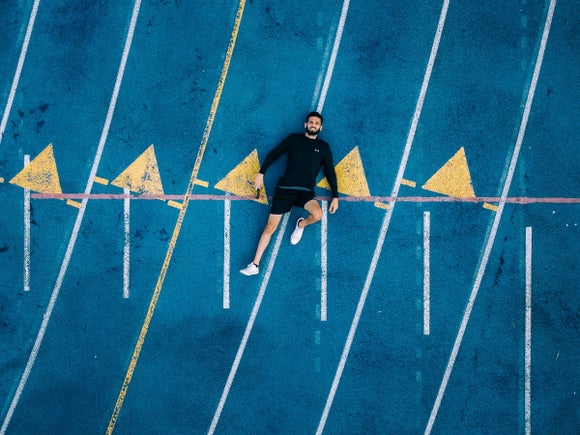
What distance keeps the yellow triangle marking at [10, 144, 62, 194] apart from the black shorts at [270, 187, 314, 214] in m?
3.27

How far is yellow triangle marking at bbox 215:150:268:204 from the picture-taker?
7883mm

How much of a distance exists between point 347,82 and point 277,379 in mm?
4609

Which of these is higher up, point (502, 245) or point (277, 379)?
point (502, 245)

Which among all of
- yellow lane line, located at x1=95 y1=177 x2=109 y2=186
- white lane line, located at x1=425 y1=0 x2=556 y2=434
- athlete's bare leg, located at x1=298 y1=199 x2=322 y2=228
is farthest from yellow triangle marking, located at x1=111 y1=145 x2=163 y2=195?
white lane line, located at x1=425 y1=0 x2=556 y2=434

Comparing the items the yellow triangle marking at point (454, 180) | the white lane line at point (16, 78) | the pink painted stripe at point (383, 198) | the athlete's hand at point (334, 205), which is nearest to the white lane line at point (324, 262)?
the athlete's hand at point (334, 205)

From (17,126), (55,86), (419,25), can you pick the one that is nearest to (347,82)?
(419,25)

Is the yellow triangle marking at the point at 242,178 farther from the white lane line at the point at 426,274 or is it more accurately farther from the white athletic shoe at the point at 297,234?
the white lane line at the point at 426,274

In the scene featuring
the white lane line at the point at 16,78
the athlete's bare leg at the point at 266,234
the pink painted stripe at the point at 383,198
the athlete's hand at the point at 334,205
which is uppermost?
the white lane line at the point at 16,78

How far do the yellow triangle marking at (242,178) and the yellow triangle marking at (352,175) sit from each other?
43.9 inches

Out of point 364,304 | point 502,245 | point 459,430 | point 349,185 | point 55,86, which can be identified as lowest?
point 459,430

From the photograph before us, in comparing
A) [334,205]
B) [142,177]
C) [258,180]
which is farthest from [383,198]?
[142,177]

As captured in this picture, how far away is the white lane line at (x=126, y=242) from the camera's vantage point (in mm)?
7840

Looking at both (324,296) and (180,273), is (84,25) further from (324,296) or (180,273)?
(324,296)

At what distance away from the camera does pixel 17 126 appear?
7.84 m
